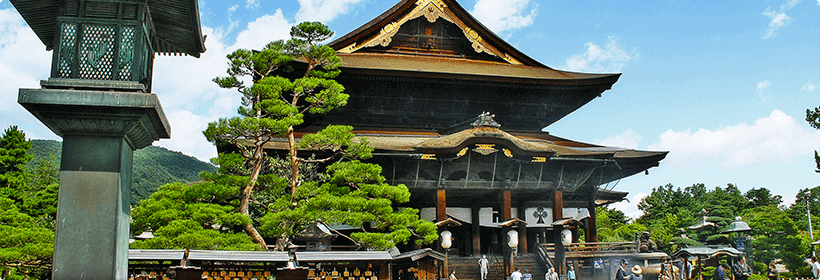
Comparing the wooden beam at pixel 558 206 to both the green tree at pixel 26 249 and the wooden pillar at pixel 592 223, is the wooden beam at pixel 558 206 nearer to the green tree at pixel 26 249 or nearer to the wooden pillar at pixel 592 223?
the wooden pillar at pixel 592 223

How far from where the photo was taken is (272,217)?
1468cm

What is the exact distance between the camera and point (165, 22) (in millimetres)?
8797

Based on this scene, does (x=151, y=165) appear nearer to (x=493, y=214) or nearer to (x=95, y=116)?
(x=493, y=214)

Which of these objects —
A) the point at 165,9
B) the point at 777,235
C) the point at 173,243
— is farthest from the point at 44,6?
the point at 777,235

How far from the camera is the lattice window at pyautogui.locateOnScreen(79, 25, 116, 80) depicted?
757 cm

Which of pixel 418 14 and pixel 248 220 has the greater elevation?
pixel 418 14

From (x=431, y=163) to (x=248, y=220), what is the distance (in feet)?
25.1

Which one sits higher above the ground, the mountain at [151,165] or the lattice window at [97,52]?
the mountain at [151,165]

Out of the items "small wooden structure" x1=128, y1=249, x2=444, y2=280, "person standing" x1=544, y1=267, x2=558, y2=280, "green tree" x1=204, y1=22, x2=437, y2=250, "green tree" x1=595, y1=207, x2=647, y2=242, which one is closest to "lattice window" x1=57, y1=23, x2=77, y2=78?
"small wooden structure" x1=128, y1=249, x2=444, y2=280

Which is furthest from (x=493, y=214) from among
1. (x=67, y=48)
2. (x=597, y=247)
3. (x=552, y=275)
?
(x=67, y=48)

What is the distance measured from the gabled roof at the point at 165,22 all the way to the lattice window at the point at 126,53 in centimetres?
52

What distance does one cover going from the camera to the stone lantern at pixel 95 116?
7129 mm

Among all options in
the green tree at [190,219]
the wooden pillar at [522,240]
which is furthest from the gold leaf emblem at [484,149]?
the green tree at [190,219]

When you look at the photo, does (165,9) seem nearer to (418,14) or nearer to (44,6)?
(44,6)
